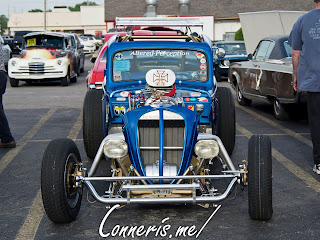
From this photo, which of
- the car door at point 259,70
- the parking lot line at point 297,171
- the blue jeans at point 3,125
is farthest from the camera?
the car door at point 259,70

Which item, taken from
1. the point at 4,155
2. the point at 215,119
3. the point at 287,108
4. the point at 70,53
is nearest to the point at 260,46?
the point at 287,108

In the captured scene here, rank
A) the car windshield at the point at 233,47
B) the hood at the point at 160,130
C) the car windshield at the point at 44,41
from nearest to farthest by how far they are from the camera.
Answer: the hood at the point at 160,130 < the car windshield at the point at 44,41 < the car windshield at the point at 233,47

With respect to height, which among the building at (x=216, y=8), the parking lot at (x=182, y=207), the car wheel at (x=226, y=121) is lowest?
the parking lot at (x=182, y=207)

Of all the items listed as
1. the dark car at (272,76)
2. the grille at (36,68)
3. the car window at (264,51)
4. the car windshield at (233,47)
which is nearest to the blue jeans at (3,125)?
the dark car at (272,76)

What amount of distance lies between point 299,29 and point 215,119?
1552 millimetres

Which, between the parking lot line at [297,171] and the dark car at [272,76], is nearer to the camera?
the parking lot line at [297,171]

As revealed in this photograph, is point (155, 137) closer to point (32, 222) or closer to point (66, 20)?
point (32, 222)

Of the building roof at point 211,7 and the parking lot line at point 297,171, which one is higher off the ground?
the building roof at point 211,7

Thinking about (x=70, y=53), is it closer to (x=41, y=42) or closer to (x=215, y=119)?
(x=41, y=42)

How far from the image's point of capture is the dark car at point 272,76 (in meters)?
10.1

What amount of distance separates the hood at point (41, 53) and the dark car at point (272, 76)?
7951 mm

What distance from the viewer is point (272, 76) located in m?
10.6

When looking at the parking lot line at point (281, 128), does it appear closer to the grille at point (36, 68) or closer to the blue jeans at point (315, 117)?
the blue jeans at point (315, 117)

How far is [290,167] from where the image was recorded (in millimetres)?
7492
